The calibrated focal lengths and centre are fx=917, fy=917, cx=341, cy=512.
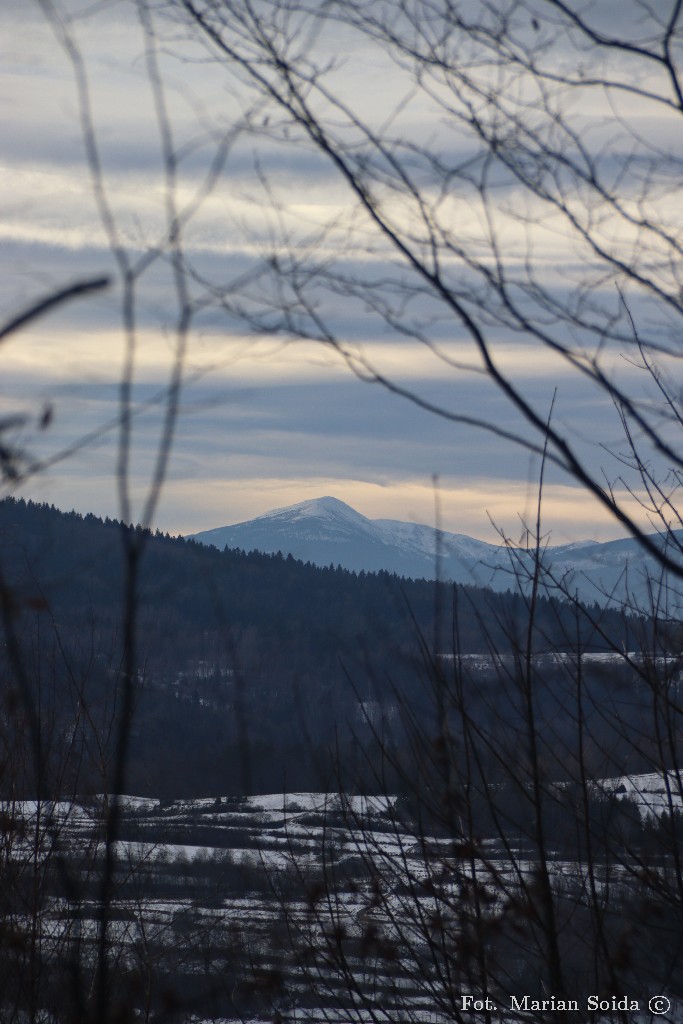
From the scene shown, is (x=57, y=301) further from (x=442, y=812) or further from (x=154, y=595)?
(x=442, y=812)

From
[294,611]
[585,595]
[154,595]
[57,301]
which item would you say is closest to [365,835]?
[585,595]

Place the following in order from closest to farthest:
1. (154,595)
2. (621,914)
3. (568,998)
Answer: (154,595), (568,998), (621,914)

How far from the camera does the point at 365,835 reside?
329cm

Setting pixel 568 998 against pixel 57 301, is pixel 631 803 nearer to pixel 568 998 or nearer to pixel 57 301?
pixel 568 998

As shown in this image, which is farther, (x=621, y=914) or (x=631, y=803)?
(x=631, y=803)

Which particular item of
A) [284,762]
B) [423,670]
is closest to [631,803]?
[423,670]

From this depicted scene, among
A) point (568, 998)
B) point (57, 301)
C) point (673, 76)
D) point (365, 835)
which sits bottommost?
point (568, 998)

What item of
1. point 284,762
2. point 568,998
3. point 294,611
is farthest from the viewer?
point 294,611

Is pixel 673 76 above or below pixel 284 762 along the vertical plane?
above

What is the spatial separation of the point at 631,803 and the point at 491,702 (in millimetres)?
693

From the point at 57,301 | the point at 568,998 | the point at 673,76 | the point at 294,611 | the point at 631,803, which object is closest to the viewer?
the point at 57,301

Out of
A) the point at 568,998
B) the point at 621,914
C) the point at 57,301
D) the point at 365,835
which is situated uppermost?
the point at 57,301

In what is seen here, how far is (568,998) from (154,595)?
6.62 ft

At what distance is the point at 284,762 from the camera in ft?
14.0
